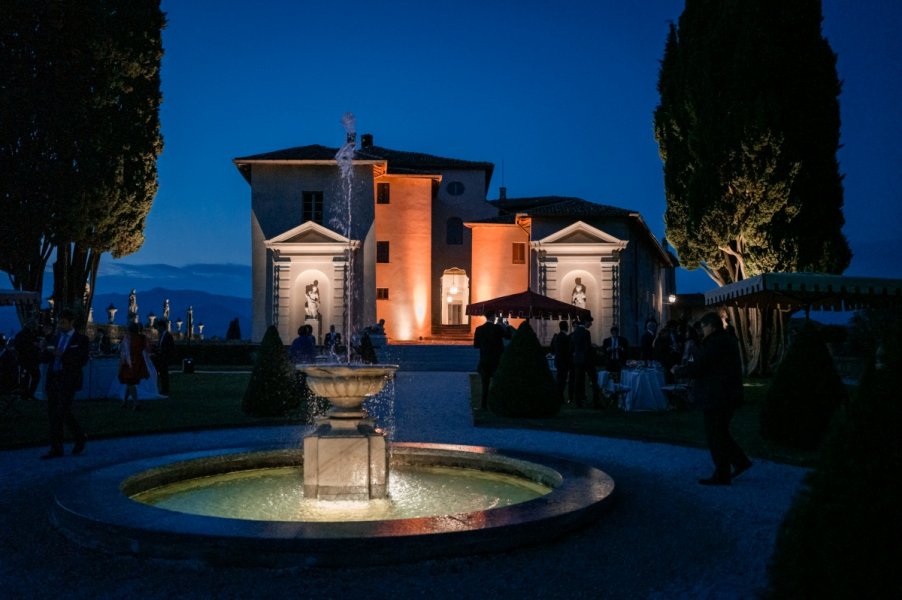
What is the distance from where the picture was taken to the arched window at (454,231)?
43688 millimetres

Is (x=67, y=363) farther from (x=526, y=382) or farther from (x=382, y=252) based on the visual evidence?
(x=382, y=252)

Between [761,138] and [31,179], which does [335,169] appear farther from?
[761,138]

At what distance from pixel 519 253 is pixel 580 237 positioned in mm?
5435

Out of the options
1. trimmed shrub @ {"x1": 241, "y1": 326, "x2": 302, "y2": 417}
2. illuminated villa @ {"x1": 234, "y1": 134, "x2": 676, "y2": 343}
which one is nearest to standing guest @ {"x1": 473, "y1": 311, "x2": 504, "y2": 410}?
trimmed shrub @ {"x1": 241, "y1": 326, "x2": 302, "y2": 417}

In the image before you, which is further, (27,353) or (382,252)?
(382,252)

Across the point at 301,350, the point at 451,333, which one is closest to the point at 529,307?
the point at 301,350

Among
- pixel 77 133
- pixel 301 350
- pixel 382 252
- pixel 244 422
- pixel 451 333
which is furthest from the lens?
pixel 451 333

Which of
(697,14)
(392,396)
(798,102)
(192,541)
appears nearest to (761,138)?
(798,102)

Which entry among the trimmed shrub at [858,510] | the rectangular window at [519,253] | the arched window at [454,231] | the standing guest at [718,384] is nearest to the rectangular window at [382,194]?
the arched window at [454,231]

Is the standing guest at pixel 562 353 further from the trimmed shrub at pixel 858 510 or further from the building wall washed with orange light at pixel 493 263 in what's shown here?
the building wall washed with orange light at pixel 493 263

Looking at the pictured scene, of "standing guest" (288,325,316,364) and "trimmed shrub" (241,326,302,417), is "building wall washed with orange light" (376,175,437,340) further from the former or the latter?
"trimmed shrub" (241,326,302,417)

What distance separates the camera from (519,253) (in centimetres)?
3862

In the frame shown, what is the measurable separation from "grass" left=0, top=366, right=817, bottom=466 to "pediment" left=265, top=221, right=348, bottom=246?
16.3 metres

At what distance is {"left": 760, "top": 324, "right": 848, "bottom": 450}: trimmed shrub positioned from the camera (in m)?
9.80
